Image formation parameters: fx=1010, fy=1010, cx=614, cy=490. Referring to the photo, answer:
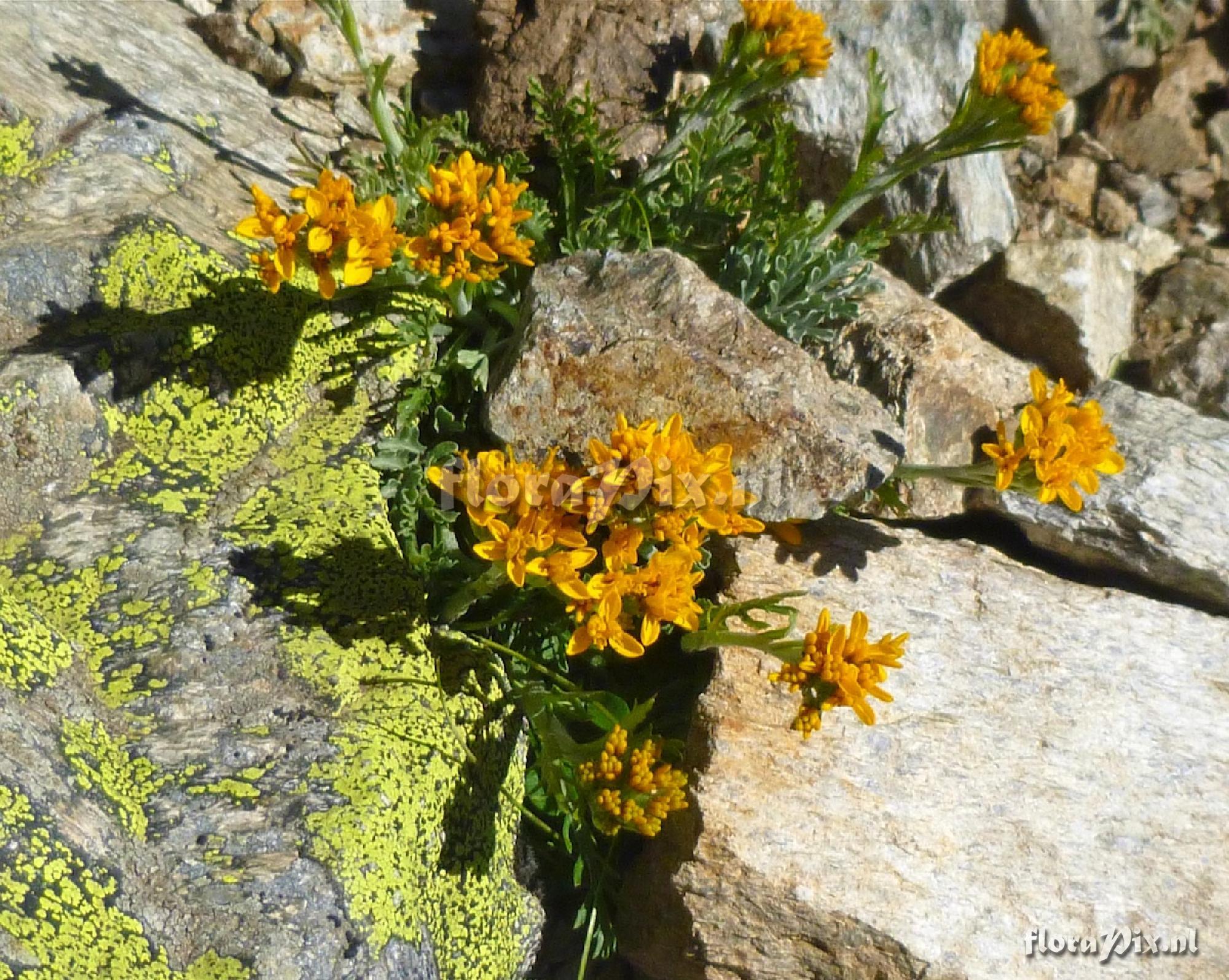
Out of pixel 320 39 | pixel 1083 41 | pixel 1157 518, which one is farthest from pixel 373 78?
pixel 1083 41

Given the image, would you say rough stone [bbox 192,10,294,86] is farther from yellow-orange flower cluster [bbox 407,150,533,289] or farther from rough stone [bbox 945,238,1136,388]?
rough stone [bbox 945,238,1136,388]

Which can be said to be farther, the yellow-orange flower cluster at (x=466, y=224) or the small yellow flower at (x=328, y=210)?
the yellow-orange flower cluster at (x=466, y=224)

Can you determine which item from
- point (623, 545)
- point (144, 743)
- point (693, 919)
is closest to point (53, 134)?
point (144, 743)

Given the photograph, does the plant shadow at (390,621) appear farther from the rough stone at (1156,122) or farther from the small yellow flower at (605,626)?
the rough stone at (1156,122)

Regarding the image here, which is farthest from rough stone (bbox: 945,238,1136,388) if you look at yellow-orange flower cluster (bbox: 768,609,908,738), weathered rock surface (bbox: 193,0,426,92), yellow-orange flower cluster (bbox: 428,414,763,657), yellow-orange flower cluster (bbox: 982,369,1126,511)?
weathered rock surface (bbox: 193,0,426,92)

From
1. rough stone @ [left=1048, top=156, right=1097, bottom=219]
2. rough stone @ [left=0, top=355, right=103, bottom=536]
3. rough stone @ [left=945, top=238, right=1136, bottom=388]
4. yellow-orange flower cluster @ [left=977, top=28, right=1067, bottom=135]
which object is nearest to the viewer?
rough stone @ [left=0, top=355, right=103, bottom=536]

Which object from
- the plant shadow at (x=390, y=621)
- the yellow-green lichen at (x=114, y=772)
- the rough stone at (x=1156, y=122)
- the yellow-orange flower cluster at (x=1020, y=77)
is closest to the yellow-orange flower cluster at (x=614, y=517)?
the plant shadow at (x=390, y=621)

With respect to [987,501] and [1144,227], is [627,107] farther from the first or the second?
[1144,227]
